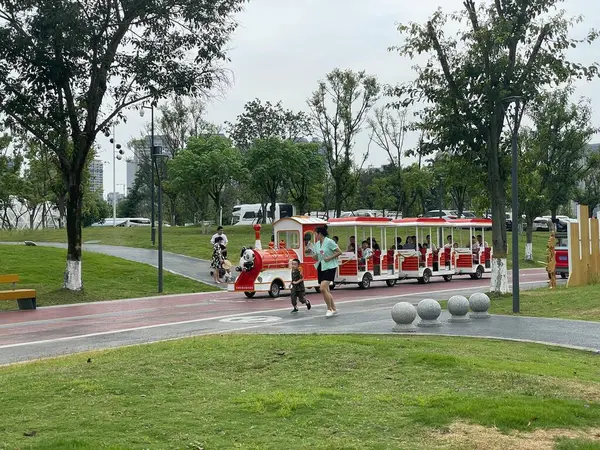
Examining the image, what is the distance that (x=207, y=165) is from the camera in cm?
5134

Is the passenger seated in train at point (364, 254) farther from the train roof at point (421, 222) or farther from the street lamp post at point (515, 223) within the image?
the street lamp post at point (515, 223)

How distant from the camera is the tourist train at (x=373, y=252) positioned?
24562mm

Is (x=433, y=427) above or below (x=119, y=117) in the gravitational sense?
below

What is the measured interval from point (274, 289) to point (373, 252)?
5.73 m

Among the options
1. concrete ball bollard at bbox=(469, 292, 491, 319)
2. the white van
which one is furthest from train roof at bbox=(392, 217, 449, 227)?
the white van

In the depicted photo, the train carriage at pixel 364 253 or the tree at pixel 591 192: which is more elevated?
the tree at pixel 591 192

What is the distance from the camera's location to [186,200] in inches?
2744

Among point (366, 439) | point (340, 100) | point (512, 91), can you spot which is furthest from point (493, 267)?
point (340, 100)

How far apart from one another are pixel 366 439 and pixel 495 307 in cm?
1307

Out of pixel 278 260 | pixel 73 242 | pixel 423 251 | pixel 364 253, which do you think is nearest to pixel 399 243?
pixel 423 251

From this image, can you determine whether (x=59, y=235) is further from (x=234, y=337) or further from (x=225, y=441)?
(x=225, y=441)

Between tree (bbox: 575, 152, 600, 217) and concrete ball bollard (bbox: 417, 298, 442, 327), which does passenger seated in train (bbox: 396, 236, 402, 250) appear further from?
tree (bbox: 575, 152, 600, 217)

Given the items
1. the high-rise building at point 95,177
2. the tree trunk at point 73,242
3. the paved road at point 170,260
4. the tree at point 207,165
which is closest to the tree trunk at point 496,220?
the paved road at point 170,260

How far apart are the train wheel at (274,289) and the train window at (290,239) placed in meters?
2.09
